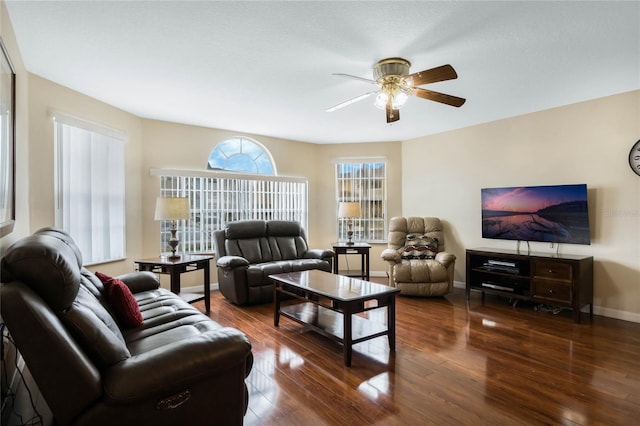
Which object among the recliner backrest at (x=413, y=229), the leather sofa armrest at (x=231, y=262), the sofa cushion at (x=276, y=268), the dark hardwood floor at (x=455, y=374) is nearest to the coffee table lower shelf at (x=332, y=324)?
the dark hardwood floor at (x=455, y=374)

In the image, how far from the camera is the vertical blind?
479 centimetres

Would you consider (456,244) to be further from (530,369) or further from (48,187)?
(48,187)

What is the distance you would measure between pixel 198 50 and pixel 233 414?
2.46 metres

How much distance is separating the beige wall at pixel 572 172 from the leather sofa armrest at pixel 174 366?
409 cm

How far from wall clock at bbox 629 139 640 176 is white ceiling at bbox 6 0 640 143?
0.61 meters

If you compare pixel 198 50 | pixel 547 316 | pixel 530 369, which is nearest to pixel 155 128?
pixel 198 50

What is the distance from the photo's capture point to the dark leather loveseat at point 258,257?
4102 millimetres

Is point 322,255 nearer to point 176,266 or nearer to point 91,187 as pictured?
point 176,266

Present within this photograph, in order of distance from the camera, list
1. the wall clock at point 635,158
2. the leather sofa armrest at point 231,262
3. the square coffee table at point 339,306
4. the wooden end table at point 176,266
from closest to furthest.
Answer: the square coffee table at point 339,306, the wall clock at point 635,158, the wooden end table at point 176,266, the leather sofa armrest at point 231,262

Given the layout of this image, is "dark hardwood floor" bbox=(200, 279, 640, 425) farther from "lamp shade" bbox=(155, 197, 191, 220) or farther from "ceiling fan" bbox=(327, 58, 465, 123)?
"ceiling fan" bbox=(327, 58, 465, 123)

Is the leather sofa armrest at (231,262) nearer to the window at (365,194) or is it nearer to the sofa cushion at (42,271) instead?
the window at (365,194)

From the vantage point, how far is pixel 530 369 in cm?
252

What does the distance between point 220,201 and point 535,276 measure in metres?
4.23

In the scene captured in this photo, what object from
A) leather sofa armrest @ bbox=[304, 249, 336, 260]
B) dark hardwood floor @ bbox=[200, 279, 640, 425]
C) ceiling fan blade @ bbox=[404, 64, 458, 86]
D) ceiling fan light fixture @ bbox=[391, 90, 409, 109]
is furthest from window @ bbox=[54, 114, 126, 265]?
Answer: ceiling fan blade @ bbox=[404, 64, 458, 86]
